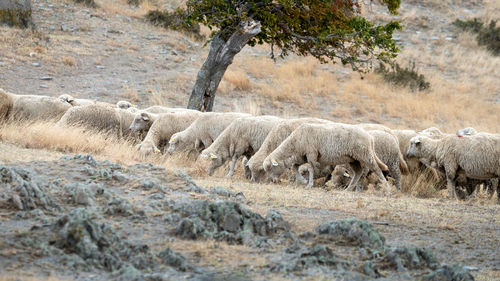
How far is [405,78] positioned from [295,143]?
18.4 metres

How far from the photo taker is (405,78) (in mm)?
30188

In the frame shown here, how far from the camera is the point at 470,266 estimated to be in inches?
282

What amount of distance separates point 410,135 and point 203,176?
4986mm

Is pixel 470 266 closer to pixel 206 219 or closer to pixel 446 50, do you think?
pixel 206 219

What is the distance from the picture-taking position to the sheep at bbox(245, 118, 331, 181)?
13227mm

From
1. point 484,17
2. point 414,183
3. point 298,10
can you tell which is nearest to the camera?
point 414,183

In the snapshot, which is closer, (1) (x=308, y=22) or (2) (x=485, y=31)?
(1) (x=308, y=22)

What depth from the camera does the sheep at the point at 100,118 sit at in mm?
16484

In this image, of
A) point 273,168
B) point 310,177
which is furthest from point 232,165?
point 310,177

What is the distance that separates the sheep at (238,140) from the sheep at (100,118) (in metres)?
3.61

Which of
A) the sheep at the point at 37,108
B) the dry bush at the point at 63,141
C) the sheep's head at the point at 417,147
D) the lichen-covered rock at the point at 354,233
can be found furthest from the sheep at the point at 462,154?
the sheep at the point at 37,108

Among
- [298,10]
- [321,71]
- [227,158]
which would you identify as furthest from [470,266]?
[321,71]

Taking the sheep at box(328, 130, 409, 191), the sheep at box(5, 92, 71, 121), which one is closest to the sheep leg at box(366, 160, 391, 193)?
the sheep at box(328, 130, 409, 191)

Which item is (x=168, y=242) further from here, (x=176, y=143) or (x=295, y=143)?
(x=176, y=143)
